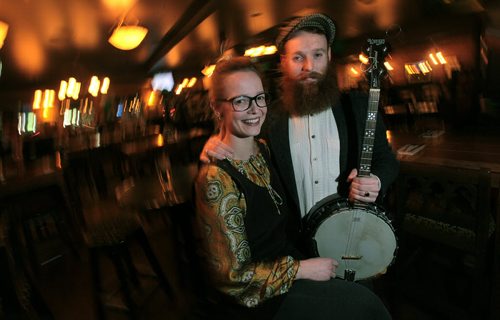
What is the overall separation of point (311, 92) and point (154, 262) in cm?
121

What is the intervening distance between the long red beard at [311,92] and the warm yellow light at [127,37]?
1.98 feet

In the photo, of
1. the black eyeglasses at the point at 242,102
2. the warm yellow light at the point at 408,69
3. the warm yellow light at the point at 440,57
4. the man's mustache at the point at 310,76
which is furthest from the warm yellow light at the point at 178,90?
the warm yellow light at the point at 440,57

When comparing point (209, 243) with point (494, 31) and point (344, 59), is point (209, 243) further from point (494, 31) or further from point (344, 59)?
point (494, 31)

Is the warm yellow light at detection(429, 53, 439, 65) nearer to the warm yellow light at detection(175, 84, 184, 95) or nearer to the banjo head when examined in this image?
the banjo head

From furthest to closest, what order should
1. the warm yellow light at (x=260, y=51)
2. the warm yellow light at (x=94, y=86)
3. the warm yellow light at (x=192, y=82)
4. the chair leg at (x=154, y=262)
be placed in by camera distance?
the chair leg at (x=154, y=262), the warm yellow light at (x=260, y=51), the warm yellow light at (x=192, y=82), the warm yellow light at (x=94, y=86)

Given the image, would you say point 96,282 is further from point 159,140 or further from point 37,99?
point 37,99

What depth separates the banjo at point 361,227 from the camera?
108 cm

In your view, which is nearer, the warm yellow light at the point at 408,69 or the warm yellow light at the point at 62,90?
the warm yellow light at the point at 62,90

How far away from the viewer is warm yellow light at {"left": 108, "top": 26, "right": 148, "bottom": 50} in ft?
2.24

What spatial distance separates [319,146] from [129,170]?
2.29 ft

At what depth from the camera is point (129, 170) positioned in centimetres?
99

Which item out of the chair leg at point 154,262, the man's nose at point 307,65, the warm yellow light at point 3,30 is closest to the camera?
the warm yellow light at point 3,30

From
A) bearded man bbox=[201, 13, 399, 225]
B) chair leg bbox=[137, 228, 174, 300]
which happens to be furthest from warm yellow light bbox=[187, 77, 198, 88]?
chair leg bbox=[137, 228, 174, 300]

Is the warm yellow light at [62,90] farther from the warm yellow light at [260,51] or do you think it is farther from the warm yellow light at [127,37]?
the warm yellow light at [260,51]
